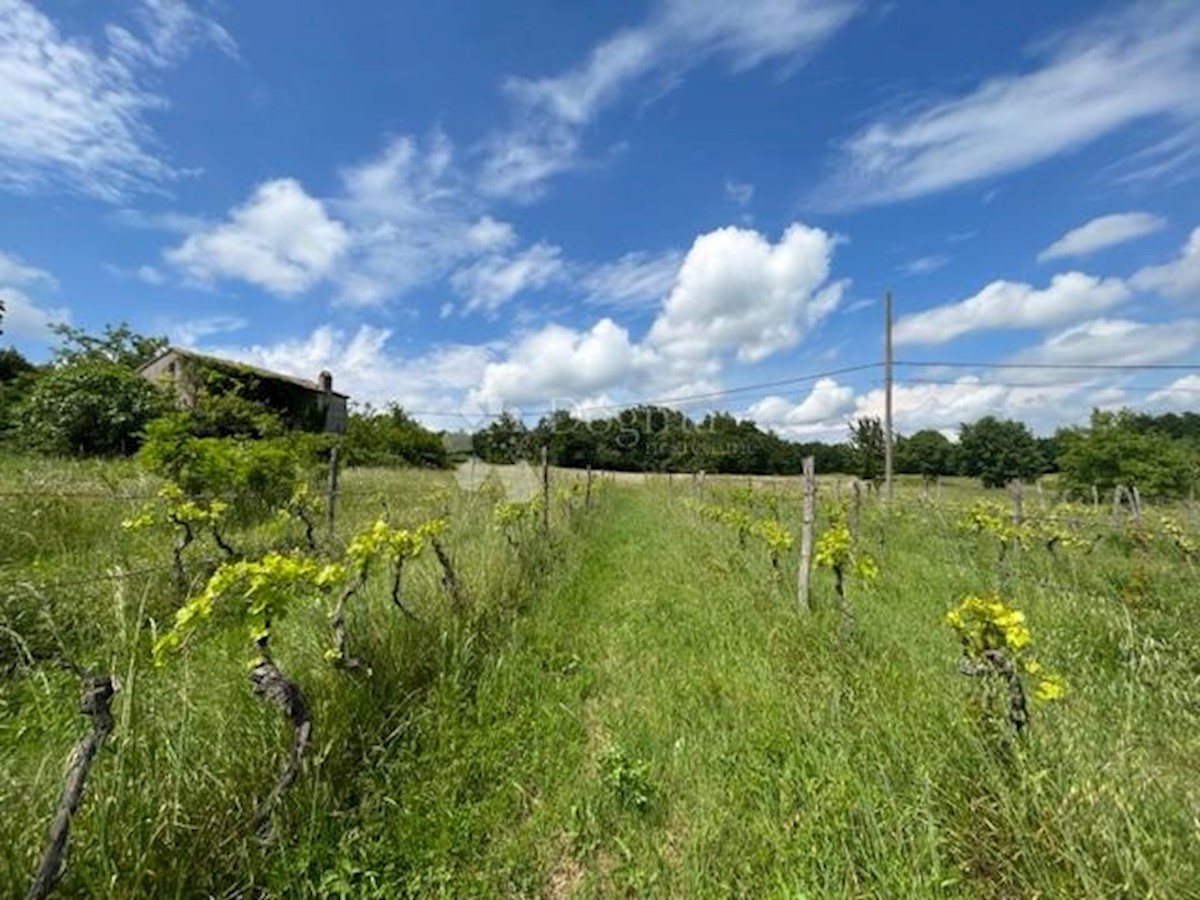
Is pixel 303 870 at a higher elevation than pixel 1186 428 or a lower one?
lower

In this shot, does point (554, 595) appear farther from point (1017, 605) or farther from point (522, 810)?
point (1017, 605)

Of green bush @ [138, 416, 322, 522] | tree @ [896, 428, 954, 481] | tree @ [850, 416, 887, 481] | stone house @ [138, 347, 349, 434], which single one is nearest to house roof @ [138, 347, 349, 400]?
stone house @ [138, 347, 349, 434]

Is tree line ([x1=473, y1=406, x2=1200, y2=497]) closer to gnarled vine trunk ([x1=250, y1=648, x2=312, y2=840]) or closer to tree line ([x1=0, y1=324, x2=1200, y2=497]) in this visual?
tree line ([x1=0, y1=324, x2=1200, y2=497])

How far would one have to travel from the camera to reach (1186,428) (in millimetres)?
59125

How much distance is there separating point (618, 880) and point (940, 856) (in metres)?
1.27

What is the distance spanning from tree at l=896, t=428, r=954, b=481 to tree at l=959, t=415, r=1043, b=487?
1.62 meters

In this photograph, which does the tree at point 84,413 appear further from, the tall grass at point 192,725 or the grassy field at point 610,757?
the tall grass at point 192,725

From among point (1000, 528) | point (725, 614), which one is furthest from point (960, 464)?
point (725, 614)

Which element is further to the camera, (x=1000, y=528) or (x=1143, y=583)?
(x=1000, y=528)

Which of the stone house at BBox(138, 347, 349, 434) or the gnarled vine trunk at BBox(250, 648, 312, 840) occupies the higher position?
the stone house at BBox(138, 347, 349, 434)

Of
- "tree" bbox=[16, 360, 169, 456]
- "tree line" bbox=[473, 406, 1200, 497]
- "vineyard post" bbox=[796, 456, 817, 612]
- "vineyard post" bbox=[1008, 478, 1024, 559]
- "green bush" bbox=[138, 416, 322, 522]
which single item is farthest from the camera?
"tree line" bbox=[473, 406, 1200, 497]

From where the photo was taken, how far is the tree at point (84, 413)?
19.5m

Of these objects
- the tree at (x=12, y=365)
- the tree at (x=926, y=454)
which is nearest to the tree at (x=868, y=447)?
the tree at (x=926, y=454)

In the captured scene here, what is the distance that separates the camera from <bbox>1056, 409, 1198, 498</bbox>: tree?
34062mm
